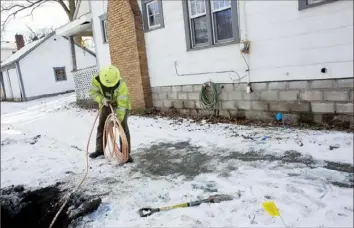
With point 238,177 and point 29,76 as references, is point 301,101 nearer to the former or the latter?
point 238,177

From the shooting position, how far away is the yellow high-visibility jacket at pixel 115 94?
16.9 feet

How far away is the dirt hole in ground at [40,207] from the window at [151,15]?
6.39m

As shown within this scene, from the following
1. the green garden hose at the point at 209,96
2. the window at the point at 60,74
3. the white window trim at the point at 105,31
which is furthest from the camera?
the window at the point at 60,74

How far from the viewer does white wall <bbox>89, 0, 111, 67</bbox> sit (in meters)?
11.5

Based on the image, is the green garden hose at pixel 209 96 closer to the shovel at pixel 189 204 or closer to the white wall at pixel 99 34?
the shovel at pixel 189 204

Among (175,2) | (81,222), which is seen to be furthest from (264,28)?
(81,222)

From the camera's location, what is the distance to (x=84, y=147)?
6.59 metres

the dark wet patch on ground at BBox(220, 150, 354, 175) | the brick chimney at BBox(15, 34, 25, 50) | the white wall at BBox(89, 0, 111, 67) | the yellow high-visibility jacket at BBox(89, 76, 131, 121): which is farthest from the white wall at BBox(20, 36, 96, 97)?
the dark wet patch on ground at BBox(220, 150, 354, 175)

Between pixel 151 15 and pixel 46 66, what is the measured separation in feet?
54.7

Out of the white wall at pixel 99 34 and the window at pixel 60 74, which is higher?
the white wall at pixel 99 34

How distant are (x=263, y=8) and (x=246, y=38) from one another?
753mm

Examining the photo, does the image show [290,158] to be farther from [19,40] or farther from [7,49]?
[7,49]

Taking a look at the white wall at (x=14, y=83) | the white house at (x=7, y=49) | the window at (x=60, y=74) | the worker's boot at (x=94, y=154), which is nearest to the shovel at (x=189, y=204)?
the worker's boot at (x=94, y=154)

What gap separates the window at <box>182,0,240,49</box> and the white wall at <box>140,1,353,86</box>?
0.21 meters
